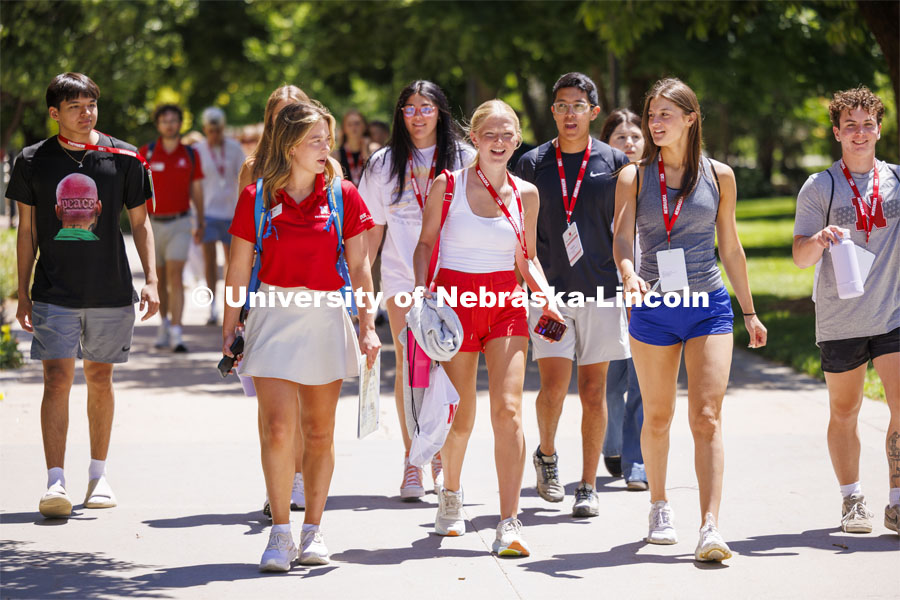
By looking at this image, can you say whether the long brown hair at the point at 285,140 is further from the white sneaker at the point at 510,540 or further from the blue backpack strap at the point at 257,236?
the white sneaker at the point at 510,540

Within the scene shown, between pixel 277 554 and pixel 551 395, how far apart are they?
200cm

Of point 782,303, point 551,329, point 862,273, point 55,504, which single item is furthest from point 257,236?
point 782,303

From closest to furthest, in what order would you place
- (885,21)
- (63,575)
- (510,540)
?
1. (63,575)
2. (510,540)
3. (885,21)

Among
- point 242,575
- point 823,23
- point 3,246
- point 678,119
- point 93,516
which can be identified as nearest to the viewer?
point 242,575

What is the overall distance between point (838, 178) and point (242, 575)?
136 inches

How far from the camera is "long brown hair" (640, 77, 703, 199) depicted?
5.77 meters

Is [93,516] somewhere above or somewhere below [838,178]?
below

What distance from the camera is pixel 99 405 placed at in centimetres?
666

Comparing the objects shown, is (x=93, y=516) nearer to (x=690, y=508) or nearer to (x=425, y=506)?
(x=425, y=506)

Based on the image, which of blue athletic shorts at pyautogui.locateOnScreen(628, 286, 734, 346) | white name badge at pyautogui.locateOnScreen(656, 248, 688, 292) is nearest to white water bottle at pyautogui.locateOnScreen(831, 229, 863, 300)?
blue athletic shorts at pyautogui.locateOnScreen(628, 286, 734, 346)

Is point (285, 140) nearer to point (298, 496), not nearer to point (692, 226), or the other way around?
point (692, 226)

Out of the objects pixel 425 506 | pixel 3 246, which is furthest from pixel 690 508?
pixel 3 246

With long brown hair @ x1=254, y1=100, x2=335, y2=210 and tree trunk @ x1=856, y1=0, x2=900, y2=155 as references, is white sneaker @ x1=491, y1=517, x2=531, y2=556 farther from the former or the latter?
tree trunk @ x1=856, y1=0, x2=900, y2=155

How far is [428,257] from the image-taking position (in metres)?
5.93
